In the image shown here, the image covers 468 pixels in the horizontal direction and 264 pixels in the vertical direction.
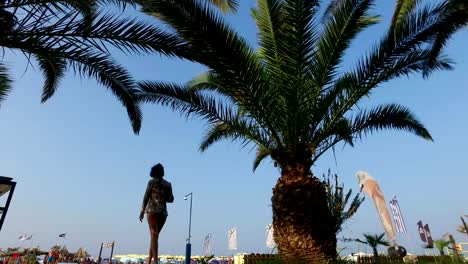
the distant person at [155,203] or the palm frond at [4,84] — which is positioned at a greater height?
the palm frond at [4,84]

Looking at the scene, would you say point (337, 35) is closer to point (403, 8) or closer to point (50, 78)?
point (403, 8)

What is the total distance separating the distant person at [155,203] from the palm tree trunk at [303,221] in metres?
2.68

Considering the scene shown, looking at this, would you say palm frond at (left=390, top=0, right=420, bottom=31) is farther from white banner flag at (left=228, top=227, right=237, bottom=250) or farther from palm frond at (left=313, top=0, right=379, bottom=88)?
white banner flag at (left=228, top=227, right=237, bottom=250)

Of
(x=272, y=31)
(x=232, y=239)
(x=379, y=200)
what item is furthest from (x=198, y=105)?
(x=232, y=239)

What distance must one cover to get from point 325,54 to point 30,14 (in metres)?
4.98

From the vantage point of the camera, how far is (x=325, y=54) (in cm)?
702

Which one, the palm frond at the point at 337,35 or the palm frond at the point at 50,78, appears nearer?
the palm frond at the point at 337,35

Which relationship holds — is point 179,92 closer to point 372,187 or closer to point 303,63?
point 303,63

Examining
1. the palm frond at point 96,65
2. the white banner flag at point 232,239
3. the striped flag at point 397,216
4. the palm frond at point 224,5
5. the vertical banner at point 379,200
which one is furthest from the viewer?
the white banner flag at point 232,239

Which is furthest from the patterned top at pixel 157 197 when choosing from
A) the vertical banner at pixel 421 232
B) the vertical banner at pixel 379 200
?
the vertical banner at pixel 421 232

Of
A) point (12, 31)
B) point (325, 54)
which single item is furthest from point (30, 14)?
point (325, 54)

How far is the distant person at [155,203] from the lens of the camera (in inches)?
198

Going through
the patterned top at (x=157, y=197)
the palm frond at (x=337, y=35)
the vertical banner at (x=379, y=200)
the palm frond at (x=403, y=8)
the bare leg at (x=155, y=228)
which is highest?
the palm frond at (x=403, y=8)

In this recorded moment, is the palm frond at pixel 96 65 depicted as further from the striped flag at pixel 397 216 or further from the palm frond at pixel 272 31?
the striped flag at pixel 397 216
